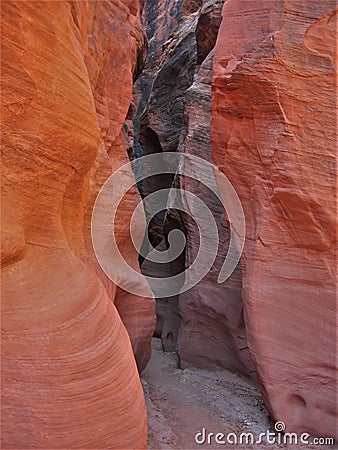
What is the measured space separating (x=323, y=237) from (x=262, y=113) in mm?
1557

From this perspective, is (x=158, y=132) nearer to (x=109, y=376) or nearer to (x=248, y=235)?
(x=248, y=235)

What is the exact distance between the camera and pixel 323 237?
456 centimetres

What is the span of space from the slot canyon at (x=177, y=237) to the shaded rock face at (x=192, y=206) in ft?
0.13

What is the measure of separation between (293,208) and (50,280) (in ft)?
9.41

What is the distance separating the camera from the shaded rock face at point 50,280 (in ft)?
8.46

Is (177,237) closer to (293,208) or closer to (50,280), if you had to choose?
(293,208)

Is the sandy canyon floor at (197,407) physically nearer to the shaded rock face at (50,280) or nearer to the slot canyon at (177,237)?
the slot canyon at (177,237)

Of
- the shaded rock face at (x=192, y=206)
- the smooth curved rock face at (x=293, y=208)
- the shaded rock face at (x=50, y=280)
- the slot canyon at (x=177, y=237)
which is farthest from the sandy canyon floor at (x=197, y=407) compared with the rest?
the shaded rock face at (x=50, y=280)

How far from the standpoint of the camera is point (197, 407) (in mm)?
5422

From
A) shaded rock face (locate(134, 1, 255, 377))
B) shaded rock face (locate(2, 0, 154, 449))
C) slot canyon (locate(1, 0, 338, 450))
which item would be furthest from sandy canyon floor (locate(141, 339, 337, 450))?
shaded rock face (locate(2, 0, 154, 449))

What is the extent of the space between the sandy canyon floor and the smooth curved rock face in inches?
23.7

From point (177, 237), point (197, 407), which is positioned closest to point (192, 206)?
point (177, 237)

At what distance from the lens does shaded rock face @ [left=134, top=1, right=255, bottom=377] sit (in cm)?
687

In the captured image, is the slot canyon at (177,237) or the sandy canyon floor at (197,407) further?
the sandy canyon floor at (197,407)
